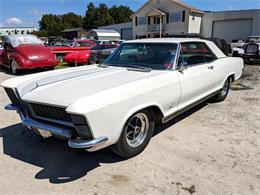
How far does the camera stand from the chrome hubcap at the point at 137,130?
3.23 metres

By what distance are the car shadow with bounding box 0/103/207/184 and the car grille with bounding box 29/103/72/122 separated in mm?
682

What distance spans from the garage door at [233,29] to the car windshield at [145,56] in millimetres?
31043

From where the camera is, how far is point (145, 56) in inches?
164

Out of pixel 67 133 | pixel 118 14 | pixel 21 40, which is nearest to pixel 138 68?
pixel 67 133

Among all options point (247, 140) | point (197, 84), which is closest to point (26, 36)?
point (197, 84)

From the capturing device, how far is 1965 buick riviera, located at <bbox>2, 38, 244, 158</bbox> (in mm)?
2605

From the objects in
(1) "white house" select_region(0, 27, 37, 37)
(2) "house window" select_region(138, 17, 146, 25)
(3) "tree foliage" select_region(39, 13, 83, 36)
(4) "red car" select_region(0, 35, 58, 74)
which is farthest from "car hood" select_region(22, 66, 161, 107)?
(1) "white house" select_region(0, 27, 37, 37)

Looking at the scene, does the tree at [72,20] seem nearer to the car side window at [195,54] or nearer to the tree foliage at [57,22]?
the tree foliage at [57,22]

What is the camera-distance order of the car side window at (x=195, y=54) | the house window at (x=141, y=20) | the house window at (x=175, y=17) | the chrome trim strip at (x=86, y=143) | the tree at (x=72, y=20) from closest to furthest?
the chrome trim strip at (x=86, y=143) < the car side window at (x=195, y=54) < the house window at (x=175, y=17) < the house window at (x=141, y=20) < the tree at (x=72, y=20)

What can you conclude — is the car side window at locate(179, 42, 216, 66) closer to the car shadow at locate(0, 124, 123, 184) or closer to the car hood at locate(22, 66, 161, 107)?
the car hood at locate(22, 66, 161, 107)

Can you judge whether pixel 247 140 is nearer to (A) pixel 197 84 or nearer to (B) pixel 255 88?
(A) pixel 197 84

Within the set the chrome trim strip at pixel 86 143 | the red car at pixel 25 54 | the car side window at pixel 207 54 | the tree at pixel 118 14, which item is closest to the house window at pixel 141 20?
the red car at pixel 25 54

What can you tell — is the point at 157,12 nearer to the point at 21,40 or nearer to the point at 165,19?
the point at 165,19

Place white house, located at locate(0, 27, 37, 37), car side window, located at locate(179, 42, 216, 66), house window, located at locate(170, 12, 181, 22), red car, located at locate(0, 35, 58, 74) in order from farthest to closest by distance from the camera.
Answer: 1. white house, located at locate(0, 27, 37, 37)
2. house window, located at locate(170, 12, 181, 22)
3. red car, located at locate(0, 35, 58, 74)
4. car side window, located at locate(179, 42, 216, 66)
